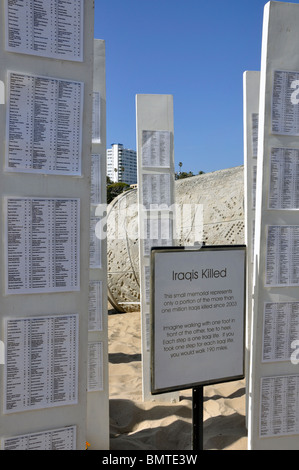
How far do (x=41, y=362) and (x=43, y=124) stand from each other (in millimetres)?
1107

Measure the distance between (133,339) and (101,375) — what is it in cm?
298

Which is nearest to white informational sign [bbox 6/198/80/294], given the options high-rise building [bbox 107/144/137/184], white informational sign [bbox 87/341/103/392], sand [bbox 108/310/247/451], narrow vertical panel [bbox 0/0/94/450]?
narrow vertical panel [bbox 0/0/94/450]

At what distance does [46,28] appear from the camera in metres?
1.95

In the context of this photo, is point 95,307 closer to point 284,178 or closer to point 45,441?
point 45,441

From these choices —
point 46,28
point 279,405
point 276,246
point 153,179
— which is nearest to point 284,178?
point 276,246

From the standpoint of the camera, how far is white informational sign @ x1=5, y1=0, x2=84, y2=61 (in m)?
1.89

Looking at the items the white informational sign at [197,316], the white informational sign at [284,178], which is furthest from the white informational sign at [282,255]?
the white informational sign at [197,316]

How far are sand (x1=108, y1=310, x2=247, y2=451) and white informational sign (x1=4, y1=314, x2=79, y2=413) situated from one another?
4.25 feet

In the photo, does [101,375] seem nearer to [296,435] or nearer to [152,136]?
[296,435]

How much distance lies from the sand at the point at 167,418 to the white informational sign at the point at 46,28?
260 centimetres

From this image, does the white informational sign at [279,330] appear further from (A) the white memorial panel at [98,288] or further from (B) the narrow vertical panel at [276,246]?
(A) the white memorial panel at [98,288]

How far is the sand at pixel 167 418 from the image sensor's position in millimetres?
3095

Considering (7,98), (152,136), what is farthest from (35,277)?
(152,136)

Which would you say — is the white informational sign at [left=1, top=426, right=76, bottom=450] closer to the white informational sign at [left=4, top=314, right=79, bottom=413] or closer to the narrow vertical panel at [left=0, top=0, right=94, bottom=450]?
the narrow vertical panel at [left=0, top=0, right=94, bottom=450]
